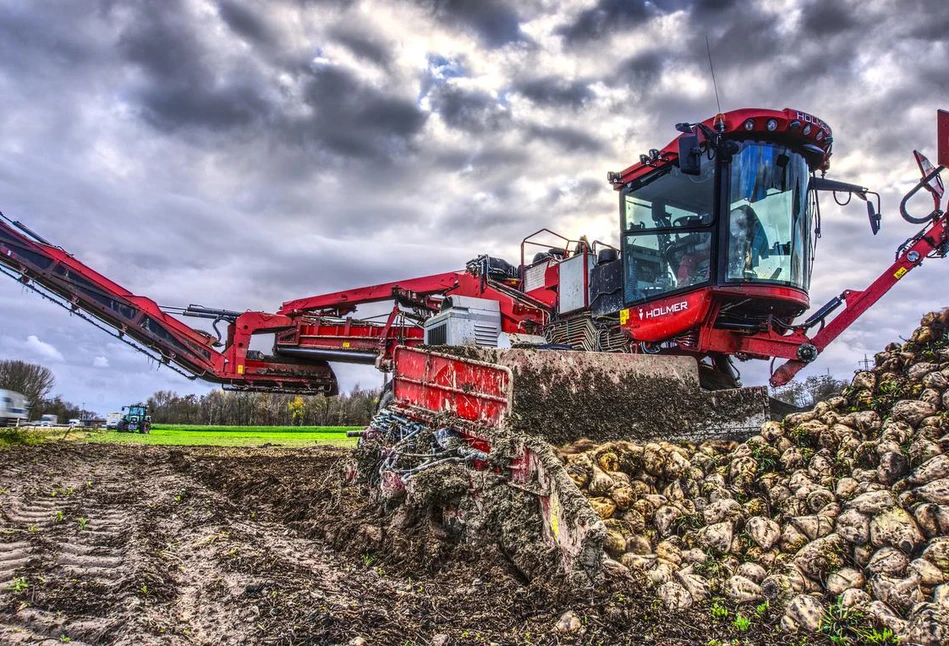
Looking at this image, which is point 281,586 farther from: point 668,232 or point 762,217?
point 762,217

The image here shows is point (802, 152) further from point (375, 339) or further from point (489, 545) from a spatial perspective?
point (375, 339)

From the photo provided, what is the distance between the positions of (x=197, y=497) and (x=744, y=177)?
6.46 meters

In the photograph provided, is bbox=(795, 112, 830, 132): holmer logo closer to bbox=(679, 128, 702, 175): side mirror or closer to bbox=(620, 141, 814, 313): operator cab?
bbox=(620, 141, 814, 313): operator cab

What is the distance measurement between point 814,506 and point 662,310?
3.09m

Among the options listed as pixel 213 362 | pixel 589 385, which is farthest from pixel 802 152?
pixel 213 362

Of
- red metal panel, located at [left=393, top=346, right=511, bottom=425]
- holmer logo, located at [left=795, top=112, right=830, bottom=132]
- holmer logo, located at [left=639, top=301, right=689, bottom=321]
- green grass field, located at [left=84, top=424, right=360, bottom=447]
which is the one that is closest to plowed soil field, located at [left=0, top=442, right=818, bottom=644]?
red metal panel, located at [left=393, top=346, right=511, bottom=425]

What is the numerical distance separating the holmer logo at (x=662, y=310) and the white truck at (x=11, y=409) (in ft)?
70.3

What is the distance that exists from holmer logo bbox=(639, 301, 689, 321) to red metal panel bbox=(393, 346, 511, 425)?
2362 millimetres

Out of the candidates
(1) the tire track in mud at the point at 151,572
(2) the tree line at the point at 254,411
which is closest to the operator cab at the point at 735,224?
(1) the tire track in mud at the point at 151,572

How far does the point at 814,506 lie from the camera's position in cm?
356

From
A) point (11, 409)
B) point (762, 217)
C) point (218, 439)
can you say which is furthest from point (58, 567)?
point (11, 409)

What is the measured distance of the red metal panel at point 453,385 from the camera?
4.79 metres

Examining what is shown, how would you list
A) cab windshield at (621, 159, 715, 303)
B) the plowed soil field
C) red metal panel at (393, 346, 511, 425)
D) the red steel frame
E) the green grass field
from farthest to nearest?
1. the green grass field
2. the red steel frame
3. cab windshield at (621, 159, 715, 303)
4. red metal panel at (393, 346, 511, 425)
5. the plowed soil field

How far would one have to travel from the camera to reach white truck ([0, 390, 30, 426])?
20.6 meters
